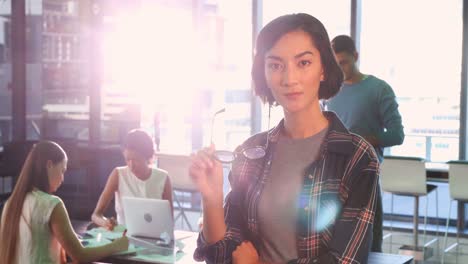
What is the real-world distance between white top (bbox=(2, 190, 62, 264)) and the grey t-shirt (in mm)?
2142

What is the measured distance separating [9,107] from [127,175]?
4.12 m

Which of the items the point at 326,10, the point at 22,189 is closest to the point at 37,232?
the point at 22,189

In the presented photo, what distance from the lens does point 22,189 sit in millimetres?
3609

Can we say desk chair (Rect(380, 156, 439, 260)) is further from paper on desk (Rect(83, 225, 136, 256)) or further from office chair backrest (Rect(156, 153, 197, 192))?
paper on desk (Rect(83, 225, 136, 256))

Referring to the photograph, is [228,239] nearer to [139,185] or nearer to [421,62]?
[139,185]

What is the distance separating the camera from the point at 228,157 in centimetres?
157

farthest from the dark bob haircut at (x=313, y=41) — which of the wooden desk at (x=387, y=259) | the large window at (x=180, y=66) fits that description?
the large window at (x=180, y=66)

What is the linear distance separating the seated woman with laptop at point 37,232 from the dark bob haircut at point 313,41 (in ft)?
6.99

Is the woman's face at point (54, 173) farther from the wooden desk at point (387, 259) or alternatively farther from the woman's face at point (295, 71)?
the woman's face at point (295, 71)

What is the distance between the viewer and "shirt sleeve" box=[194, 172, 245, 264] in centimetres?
164

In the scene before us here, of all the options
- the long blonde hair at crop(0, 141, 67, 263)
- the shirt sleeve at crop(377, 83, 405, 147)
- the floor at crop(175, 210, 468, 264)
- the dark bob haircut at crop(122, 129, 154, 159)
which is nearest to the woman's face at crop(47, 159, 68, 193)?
the long blonde hair at crop(0, 141, 67, 263)

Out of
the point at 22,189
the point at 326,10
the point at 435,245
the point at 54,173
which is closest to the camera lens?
the point at 22,189

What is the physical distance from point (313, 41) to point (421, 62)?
6274 millimetres

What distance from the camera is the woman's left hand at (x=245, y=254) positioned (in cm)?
164
